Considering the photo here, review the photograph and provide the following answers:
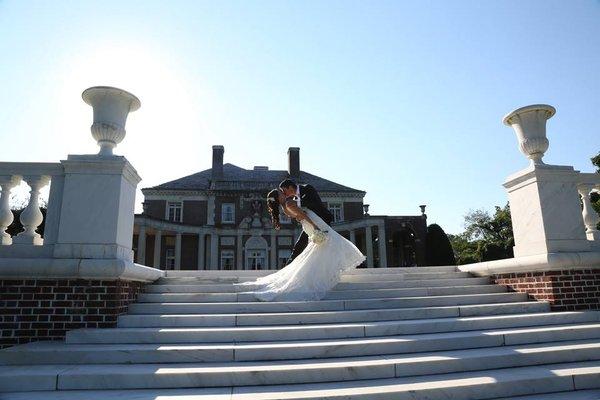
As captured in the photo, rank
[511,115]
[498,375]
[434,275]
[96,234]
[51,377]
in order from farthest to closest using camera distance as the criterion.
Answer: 1. [434,275]
2. [511,115]
3. [96,234]
4. [498,375]
5. [51,377]

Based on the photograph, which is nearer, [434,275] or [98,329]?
[98,329]

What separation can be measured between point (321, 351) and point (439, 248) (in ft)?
51.9

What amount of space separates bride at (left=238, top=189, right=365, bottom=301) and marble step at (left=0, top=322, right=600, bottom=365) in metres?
1.29

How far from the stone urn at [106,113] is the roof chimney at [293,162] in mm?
33667

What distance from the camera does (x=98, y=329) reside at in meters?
4.46

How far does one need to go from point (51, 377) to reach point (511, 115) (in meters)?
6.98

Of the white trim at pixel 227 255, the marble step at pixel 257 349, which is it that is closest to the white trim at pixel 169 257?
the white trim at pixel 227 255

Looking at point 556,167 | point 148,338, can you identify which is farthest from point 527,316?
point 148,338

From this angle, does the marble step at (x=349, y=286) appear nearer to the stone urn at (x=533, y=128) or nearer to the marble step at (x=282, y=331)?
the marble step at (x=282, y=331)

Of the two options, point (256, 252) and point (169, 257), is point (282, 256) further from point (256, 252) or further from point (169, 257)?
point (169, 257)

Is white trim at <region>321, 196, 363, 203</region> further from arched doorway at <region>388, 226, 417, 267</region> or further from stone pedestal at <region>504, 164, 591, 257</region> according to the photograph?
stone pedestal at <region>504, 164, 591, 257</region>

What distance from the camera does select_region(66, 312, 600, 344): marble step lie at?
14.0ft

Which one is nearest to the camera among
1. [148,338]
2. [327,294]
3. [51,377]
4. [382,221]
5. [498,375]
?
[51,377]

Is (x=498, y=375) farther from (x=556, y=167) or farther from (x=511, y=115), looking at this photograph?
(x=511, y=115)
